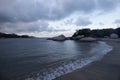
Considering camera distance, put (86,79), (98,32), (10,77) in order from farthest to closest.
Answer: (98,32)
(10,77)
(86,79)

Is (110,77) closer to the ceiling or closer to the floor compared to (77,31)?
closer to the floor

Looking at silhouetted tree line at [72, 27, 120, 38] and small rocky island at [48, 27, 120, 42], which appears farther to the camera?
silhouetted tree line at [72, 27, 120, 38]

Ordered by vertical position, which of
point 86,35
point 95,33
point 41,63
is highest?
point 95,33

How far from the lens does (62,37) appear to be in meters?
96.4

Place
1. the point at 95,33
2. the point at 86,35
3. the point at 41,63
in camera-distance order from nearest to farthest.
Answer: the point at 41,63
the point at 86,35
the point at 95,33

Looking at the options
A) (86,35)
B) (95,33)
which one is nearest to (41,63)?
(86,35)

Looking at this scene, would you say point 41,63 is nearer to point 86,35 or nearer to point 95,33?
point 86,35

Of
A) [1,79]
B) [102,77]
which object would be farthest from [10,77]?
[102,77]

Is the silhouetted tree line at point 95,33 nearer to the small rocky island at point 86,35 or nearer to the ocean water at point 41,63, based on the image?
the small rocky island at point 86,35

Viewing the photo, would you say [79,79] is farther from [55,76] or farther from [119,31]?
[119,31]

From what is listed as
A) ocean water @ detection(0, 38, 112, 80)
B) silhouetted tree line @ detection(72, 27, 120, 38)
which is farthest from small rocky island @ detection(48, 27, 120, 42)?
ocean water @ detection(0, 38, 112, 80)

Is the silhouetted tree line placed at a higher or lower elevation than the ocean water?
higher

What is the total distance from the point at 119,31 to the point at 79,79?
10412 centimetres

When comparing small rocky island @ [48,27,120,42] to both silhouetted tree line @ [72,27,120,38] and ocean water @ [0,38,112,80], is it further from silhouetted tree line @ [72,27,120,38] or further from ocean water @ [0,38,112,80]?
ocean water @ [0,38,112,80]
